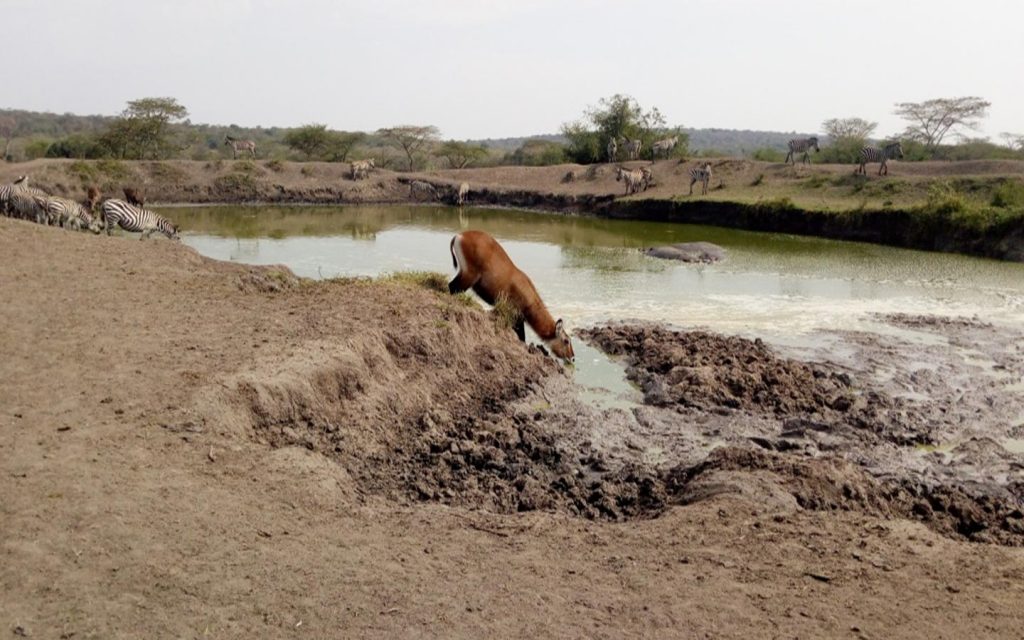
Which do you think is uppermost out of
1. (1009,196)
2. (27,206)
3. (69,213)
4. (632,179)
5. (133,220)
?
(632,179)

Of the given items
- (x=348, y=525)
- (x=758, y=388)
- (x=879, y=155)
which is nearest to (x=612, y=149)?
(x=879, y=155)

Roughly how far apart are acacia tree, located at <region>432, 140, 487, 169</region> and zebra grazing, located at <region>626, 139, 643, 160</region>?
34.2 feet

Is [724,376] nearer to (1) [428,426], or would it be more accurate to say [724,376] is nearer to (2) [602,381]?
(2) [602,381]

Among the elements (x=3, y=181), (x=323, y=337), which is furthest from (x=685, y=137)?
(x=323, y=337)

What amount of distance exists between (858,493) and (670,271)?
37.0 feet

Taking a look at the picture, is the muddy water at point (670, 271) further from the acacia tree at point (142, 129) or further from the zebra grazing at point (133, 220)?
the acacia tree at point (142, 129)

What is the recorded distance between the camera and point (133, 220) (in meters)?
16.2

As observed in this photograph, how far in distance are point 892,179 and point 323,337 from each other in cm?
2474

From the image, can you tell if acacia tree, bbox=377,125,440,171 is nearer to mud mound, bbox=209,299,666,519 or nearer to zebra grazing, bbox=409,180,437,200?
zebra grazing, bbox=409,180,437,200

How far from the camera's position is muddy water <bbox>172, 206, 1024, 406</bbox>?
12344mm

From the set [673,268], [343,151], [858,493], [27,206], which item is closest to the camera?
[858,493]

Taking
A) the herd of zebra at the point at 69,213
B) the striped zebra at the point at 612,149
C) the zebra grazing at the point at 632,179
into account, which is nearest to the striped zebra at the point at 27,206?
the herd of zebra at the point at 69,213

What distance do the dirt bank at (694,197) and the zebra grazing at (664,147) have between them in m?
2.44

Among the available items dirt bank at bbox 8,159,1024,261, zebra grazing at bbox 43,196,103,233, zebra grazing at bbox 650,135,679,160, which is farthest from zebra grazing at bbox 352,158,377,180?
zebra grazing at bbox 43,196,103,233
